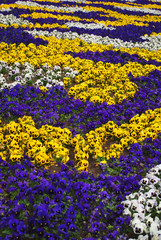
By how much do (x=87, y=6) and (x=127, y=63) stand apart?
1544 cm

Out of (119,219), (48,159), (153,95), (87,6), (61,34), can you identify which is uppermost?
(87,6)

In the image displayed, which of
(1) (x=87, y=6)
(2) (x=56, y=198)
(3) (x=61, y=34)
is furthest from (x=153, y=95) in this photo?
(1) (x=87, y=6)

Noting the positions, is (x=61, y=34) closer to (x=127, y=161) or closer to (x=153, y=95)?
(x=153, y=95)

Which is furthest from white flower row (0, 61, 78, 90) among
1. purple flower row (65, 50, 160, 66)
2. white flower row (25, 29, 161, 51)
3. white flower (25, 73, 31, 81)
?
white flower row (25, 29, 161, 51)

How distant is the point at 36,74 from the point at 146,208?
728cm

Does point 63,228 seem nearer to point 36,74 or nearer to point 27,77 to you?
point 27,77

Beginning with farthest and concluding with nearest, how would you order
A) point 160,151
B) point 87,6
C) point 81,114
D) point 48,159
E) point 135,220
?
point 87,6 < point 81,114 < point 160,151 < point 48,159 < point 135,220

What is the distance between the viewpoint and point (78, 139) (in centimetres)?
636

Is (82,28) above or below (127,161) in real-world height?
above

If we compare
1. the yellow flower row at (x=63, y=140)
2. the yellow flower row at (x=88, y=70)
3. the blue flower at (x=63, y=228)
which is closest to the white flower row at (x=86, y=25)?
the yellow flower row at (x=88, y=70)

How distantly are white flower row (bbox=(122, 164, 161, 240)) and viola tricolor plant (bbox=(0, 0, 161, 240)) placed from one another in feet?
0.06

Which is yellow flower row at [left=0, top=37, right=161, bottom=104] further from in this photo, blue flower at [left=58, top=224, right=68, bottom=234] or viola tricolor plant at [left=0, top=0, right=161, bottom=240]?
blue flower at [left=58, top=224, right=68, bottom=234]

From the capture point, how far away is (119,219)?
4352mm

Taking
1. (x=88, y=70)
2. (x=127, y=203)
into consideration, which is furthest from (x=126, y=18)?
(x=127, y=203)
